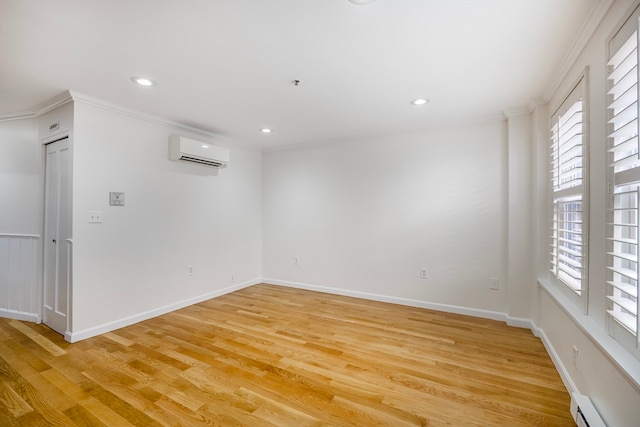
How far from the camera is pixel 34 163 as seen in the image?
10.3ft

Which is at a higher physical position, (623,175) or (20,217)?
(623,175)

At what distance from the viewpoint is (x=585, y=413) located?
1451mm

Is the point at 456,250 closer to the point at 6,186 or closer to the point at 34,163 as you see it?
the point at 34,163

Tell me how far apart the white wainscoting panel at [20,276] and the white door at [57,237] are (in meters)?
0.19

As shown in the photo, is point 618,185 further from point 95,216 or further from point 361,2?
point 95,216

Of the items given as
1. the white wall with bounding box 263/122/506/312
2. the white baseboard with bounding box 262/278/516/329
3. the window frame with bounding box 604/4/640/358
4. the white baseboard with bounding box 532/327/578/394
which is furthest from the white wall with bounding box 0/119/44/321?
the white baseboard with bounding box 532/327/578/394

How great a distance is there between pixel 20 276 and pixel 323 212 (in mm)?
3875

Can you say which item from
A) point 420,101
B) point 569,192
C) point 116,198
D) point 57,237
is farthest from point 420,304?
point 57,237

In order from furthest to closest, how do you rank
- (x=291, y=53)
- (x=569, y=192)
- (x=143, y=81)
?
(x=143, y=81) < (x=569, y=192) < (x=291, y=53)

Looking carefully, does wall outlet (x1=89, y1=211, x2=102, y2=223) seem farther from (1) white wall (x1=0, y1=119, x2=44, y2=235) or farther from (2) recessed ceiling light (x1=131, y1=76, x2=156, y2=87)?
(2) recessed ceiling light (x1=131, y1=76, x2=156, y2=87)

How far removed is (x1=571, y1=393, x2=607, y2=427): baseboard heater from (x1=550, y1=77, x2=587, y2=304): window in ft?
2.10

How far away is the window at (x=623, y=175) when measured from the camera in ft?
4.01

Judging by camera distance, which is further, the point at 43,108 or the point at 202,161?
the point at 202,161

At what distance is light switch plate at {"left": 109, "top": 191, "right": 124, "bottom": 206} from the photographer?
2930mm
